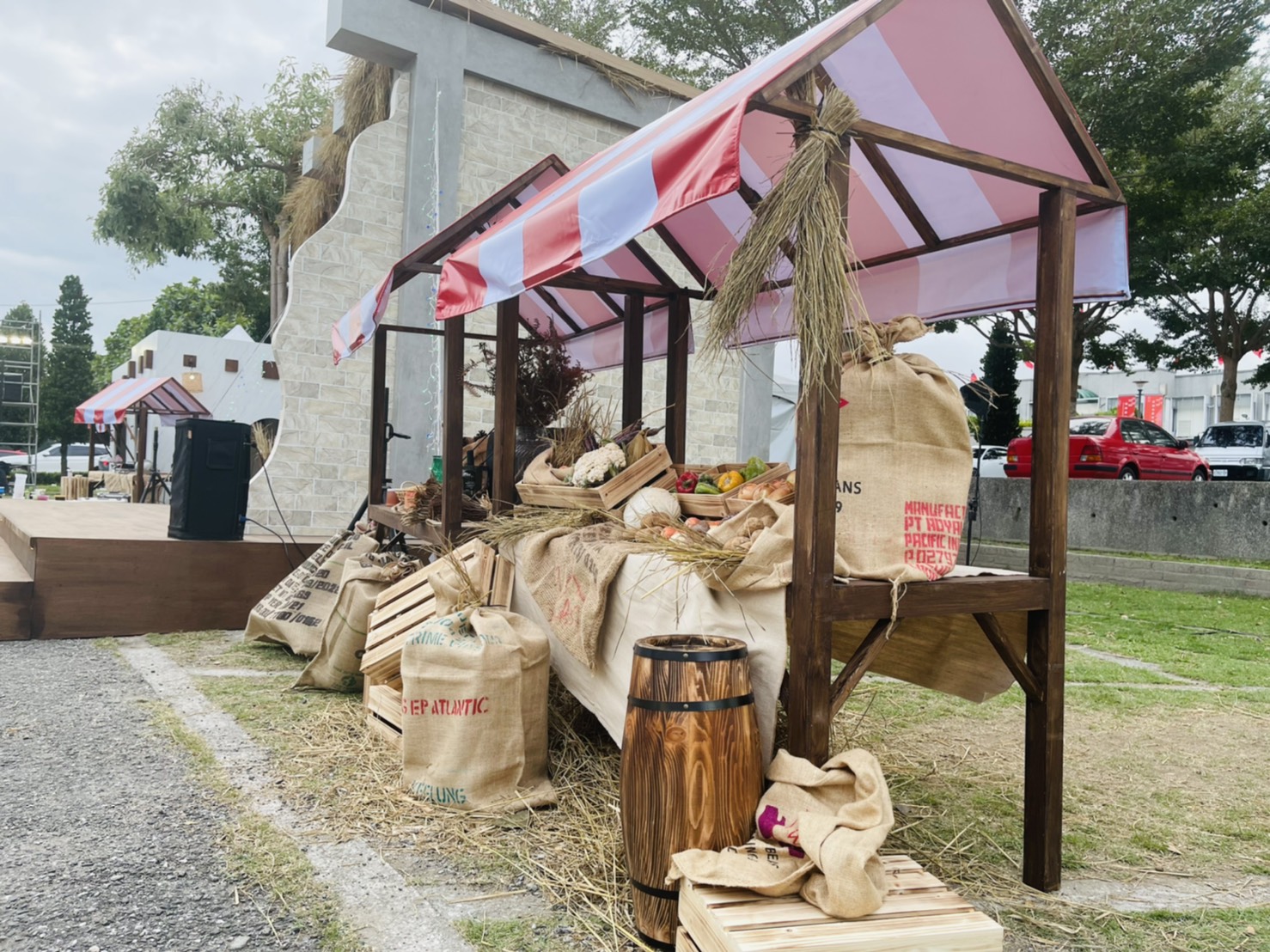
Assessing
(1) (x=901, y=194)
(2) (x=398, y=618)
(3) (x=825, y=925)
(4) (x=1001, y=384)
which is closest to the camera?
(3) (x=825, y=925)

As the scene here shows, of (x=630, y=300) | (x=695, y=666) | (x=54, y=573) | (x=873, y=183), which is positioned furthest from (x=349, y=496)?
(x=695, y=666)

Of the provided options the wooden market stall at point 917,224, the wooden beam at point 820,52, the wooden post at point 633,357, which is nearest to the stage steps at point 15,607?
the wooden market stall at point 917,224

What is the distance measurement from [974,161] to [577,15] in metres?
26.1

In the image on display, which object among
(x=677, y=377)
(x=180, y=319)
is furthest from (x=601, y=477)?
(x=180, y=319)

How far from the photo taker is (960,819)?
3.23m

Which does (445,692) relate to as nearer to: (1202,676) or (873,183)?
(873,183)

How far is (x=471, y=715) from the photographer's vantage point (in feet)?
10.3

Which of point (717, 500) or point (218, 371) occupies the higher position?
point (218, 371)

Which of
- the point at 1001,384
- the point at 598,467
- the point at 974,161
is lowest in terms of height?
the point at 598,467

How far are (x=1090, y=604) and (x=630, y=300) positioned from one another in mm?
6662

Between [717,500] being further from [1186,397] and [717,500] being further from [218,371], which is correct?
[1186,397]

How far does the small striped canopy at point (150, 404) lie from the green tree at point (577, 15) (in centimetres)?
1411

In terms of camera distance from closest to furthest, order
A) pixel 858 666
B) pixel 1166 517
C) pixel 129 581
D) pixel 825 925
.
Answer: pixel 825 925 < pixel 858 666 < pixel 129 581 < pixel 1166 517

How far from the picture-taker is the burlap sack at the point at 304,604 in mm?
5625
